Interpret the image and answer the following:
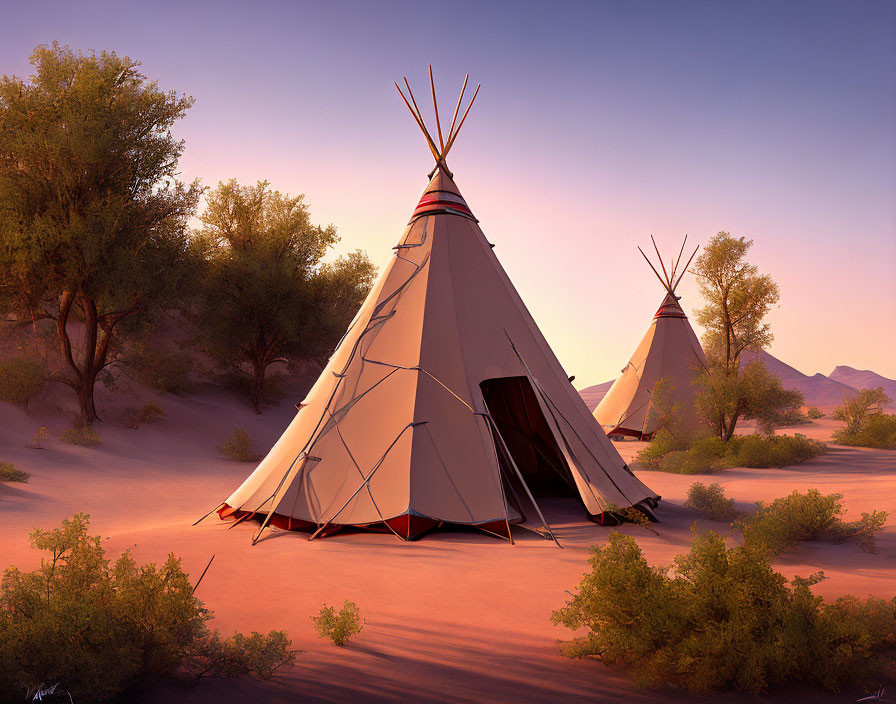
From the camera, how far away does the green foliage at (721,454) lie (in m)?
13.5

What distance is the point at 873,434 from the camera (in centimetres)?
1755

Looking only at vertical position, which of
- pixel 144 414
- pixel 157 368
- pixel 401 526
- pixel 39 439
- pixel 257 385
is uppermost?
pixel 157 368

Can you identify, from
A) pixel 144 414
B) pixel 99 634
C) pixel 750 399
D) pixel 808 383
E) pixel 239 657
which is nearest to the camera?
pixel 99 634

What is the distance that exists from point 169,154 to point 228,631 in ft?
52.7

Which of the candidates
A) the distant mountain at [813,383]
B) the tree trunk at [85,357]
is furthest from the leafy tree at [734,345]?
the distant mountain at [813,383]

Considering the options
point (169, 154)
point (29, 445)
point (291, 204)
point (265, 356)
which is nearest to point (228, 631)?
point (29, 445)

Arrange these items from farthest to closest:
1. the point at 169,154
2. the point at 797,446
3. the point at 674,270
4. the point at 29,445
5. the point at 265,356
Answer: the point at 265,356 → the point at 674,270 → the point at 169,154 → the point at 797,446 → the point at 29,445

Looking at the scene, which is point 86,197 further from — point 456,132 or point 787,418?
point 787,418

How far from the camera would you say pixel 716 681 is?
3.05m

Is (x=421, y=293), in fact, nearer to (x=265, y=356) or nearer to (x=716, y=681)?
(x=716, y=681)

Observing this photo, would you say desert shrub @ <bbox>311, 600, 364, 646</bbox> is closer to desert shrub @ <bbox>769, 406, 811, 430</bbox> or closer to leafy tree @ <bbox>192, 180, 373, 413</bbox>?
desert shrub @ <bbox>769, 406, 811, 430</bbox>

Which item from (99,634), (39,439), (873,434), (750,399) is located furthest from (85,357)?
(873,434)

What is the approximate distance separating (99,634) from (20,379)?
48.0 feet

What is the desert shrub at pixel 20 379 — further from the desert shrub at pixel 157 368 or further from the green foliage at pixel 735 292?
the green foliage at pixel 735 292
